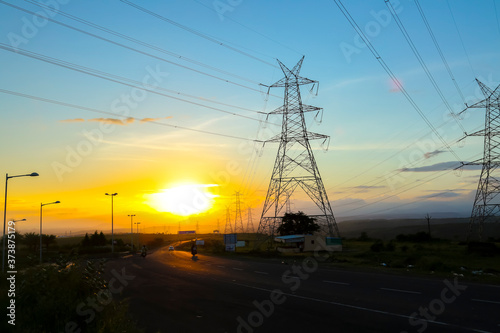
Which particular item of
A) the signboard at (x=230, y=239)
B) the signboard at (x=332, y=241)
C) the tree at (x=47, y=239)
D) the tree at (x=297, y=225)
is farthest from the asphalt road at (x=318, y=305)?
the tree at (x=47, y=239)

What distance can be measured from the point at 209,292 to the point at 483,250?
4254 centimetres

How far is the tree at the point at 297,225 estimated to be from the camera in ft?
270

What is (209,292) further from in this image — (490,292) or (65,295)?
(490,292)

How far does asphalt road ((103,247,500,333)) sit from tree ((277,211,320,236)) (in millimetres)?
56899

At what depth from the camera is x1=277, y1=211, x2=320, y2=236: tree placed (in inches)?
3246

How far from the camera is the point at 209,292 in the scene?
21.5m

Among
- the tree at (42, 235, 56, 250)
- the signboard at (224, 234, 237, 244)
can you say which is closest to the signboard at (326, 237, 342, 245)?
the signboard at (224, 234, 237, 244)

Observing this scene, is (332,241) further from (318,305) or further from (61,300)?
(61,300)

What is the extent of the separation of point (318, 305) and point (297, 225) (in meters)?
67.7

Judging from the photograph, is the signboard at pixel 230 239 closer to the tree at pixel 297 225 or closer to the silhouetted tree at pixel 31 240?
the tree at pixel 297 225

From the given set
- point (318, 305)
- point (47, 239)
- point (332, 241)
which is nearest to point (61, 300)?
point (318, 305)

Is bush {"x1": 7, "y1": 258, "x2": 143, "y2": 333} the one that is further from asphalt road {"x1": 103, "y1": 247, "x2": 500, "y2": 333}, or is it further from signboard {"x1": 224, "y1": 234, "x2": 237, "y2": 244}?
signboard {"x1": 224, "y1": 234, "x2": 237, "y2": 244}

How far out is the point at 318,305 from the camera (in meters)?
16.8

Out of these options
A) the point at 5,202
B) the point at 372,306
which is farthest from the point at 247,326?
the point at 5,202
